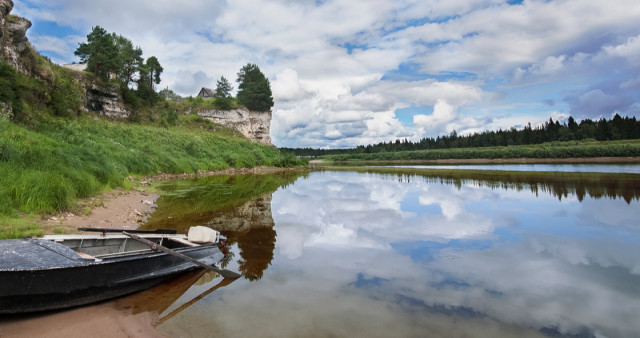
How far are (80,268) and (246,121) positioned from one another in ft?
204

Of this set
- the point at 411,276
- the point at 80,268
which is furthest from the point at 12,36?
the point at 411,276

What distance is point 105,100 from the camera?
3622cm

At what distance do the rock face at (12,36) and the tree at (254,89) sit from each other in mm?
44396

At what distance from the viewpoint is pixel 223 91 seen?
65.1 meters

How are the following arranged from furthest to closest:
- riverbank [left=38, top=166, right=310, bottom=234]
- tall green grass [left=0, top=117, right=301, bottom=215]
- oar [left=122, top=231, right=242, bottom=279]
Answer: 1. tall green grass [left=0, top=117, right=301, bottom=215]
2. riverbank [left=38, top=166, right=310, bottom=234]
3. oar [left=122, top=231, right=242, bottom=279]

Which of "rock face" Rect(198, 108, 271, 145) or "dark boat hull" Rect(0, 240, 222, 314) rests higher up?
"rock face" Rect(198, 108, 271, 145)

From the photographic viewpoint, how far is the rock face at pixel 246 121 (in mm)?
60378

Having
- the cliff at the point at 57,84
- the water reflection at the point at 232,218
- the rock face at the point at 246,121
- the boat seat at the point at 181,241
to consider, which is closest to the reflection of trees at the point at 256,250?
the water reflection at the point at 232,218

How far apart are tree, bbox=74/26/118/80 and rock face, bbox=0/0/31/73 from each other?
13.0 metres

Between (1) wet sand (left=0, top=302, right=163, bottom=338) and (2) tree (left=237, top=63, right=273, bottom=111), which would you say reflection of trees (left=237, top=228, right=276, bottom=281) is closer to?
(1) wet sand (left=0, top=302, right=163, bottom=338)

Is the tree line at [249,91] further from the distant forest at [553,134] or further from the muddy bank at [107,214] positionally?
the distant forest at [553,134]

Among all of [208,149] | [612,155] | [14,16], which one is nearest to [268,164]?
[208,149]

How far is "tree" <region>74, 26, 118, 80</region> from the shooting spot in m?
34.3

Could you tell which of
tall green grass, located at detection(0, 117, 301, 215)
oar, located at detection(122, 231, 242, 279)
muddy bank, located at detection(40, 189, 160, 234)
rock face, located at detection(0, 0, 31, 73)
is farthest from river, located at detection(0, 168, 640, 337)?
rock face, located at detection(0, 0, 31, 73)
